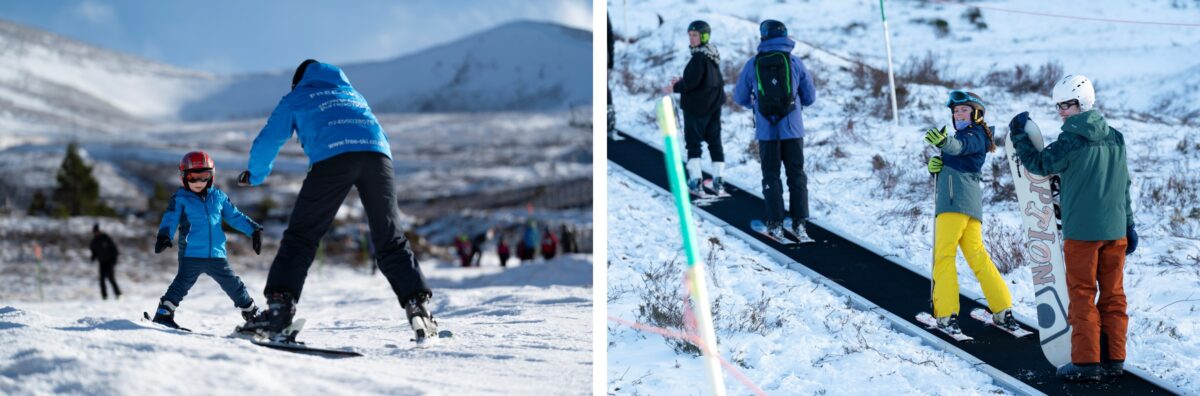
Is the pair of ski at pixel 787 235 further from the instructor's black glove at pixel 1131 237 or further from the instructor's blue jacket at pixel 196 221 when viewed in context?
the instructor's blue jacket at pixel 196 221

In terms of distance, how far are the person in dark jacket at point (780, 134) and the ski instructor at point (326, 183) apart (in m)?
2.91

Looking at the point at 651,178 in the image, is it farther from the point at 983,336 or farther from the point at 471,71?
the point at 471,71

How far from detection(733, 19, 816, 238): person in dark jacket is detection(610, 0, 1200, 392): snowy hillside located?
627 mm

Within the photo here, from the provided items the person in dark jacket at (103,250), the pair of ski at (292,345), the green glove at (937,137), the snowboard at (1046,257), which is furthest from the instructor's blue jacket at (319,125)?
the person in dark jacket at (103,250)

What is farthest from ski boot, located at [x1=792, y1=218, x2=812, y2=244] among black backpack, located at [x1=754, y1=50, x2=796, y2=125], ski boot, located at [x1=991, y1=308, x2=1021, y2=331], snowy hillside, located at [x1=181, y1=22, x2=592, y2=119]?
snowy hillside, located at [x1=181, y1=22, x2=592, y2=119]

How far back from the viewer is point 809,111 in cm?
1189

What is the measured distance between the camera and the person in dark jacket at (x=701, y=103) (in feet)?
26.3

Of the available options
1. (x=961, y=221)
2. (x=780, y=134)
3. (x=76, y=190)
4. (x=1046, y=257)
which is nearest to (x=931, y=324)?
(x=961, y=221)

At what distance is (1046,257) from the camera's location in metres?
5.18

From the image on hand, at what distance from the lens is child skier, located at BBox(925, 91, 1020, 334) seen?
5.57 meters

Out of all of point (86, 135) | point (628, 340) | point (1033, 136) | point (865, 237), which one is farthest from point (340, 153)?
point (86, 135)

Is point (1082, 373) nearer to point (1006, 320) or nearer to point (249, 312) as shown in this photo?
point (1006, 320)

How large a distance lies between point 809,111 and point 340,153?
789 cm

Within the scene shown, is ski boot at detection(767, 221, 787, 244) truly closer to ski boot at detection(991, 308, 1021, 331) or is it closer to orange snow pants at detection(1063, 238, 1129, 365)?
ski boot at detection(991, 308, 1021, 331)
